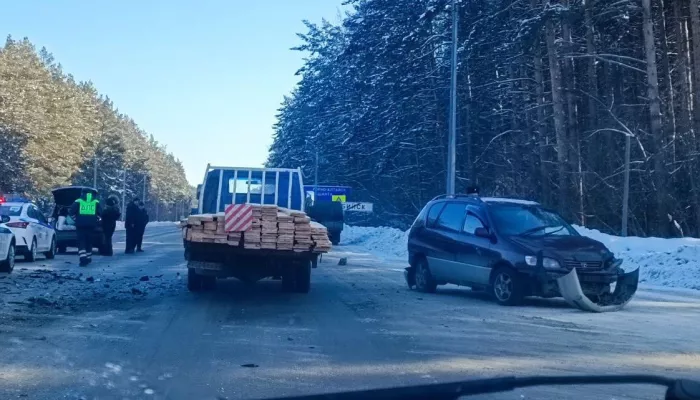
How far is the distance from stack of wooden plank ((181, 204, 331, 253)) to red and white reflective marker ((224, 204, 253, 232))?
0.19 ft

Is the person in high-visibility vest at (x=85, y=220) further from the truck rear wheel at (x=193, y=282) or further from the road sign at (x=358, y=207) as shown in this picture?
the road sign at (x=358, y=207)

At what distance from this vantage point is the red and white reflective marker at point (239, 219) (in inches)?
563

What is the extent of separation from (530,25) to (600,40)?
7330 millimetres

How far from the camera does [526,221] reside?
1549cm

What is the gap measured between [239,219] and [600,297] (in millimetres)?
5784

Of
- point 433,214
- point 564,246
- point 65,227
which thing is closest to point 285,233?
point 433,214

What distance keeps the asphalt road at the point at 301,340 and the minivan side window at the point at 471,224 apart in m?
1.21

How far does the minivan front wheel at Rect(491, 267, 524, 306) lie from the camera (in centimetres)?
1427

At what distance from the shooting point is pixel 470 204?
632 inches

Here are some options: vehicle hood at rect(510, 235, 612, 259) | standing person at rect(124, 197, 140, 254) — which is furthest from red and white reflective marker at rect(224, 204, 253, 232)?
standing person at rect(124, 197, 140, 254)

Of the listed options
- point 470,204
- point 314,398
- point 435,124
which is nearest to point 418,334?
point 470,204

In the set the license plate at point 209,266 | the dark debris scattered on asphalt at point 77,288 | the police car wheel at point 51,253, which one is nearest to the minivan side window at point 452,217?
the license plate at point 209,266

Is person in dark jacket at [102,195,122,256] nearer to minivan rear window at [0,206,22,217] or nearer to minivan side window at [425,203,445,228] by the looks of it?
minivan rear window at [0,206,22,217]

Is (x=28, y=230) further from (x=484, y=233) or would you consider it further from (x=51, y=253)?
(x=484, y=233)
